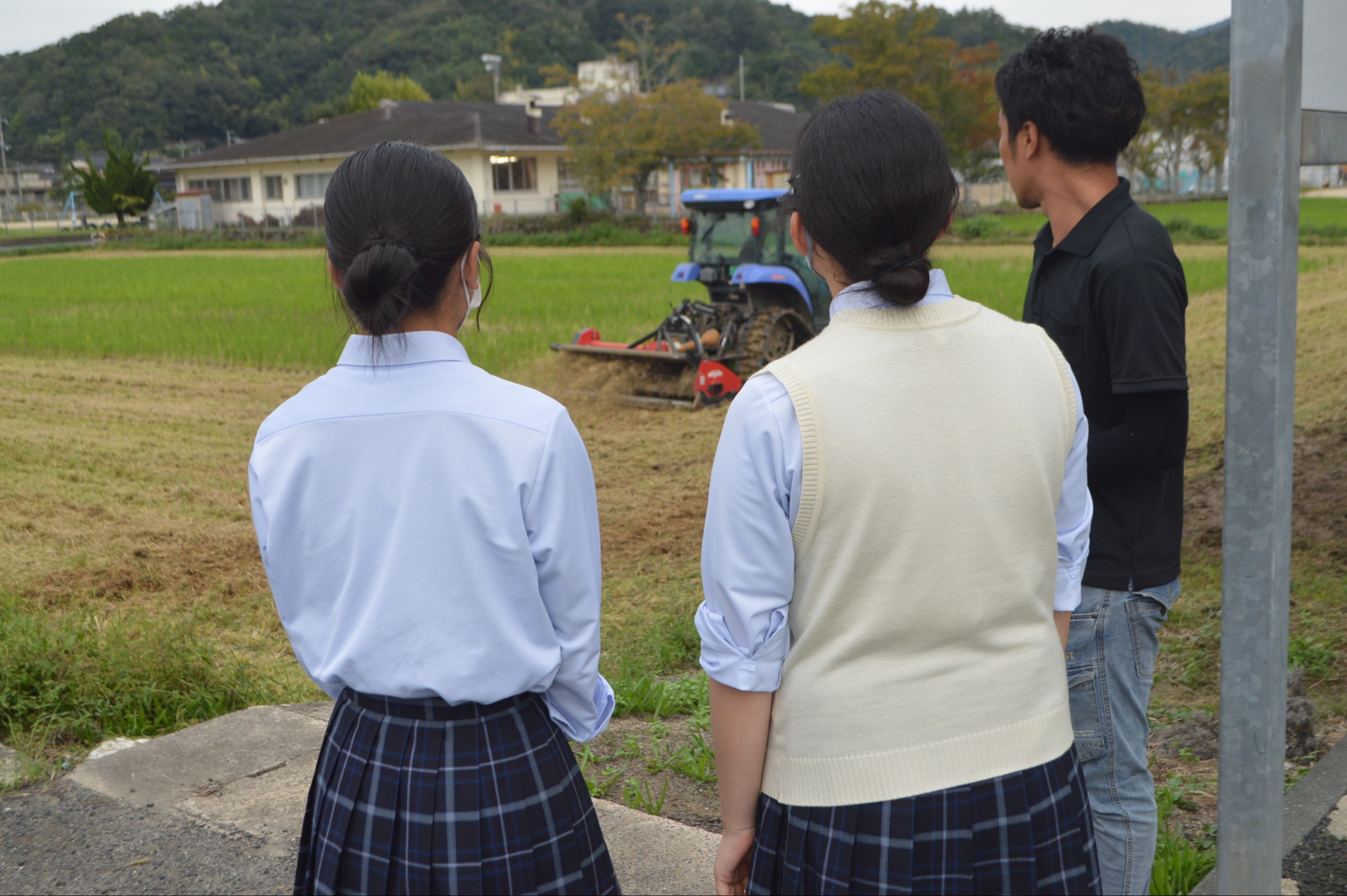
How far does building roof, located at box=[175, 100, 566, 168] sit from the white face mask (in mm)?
35087

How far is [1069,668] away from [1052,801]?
54 cm

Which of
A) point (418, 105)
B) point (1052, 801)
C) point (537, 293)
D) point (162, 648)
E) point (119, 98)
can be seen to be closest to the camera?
point (1052, 801)

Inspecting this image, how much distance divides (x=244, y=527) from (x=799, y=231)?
544cm

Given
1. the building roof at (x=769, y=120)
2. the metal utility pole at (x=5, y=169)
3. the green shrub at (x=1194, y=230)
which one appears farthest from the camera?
the metal utility pole at (x=5, y=169)

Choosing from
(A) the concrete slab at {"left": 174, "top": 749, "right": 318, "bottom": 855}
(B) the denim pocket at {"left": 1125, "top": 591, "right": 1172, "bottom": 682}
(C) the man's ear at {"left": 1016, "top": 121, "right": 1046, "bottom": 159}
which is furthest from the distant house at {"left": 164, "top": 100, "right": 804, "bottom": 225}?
(B) the denim pocket at {"left": 1125, "top": 591, "right": 1172, "bottom": 682}

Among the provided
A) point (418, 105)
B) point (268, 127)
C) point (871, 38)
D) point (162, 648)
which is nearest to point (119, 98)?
point (268, 127)

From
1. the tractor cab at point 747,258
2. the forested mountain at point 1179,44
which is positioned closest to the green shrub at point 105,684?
the tractor cab at point 747,258

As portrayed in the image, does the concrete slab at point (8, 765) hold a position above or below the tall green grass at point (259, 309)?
below

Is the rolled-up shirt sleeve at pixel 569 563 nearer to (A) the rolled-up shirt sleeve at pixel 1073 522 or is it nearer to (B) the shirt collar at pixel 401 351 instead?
(B) the shirt collar at pixel 401 351

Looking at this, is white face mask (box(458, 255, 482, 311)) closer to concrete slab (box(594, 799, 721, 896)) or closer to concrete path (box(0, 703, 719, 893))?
concrete slab (box(594, 799, 721, 896))

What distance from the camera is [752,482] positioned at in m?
1.26

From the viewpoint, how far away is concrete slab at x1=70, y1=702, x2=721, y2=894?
2.46 m

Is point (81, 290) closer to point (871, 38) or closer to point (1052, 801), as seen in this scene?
point (1052, 801)

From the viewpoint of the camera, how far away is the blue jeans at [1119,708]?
73.4 inches
